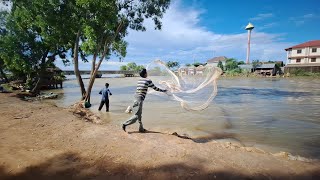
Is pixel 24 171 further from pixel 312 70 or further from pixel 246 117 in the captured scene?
pixel 312 70

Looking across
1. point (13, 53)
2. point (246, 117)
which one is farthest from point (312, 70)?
point (13, 53)

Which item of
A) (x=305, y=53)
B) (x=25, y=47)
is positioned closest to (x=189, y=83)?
(x=25, y=47)

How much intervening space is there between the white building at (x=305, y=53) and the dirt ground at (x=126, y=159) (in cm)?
6783

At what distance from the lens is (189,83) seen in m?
10.1

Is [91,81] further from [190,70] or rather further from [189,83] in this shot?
[189,83]

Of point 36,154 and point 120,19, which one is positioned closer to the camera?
point 36,154

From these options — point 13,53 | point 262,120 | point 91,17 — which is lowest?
point 262,120

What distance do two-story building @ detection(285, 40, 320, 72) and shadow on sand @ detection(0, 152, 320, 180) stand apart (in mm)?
67549

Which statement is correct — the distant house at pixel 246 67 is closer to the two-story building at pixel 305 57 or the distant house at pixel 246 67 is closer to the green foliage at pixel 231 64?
the green foliage at pixel 231 64

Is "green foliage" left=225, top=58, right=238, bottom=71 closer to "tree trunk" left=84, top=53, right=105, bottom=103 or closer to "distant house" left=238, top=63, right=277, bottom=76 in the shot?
"distant house" left=238, top=63, right=277, bottom=76

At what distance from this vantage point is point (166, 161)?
528 cm

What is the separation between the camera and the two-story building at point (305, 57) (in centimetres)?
6188

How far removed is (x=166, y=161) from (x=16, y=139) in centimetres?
436

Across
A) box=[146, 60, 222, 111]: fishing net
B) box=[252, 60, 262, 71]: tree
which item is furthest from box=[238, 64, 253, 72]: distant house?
box=[146, 60, 222, 111]: fishing net
